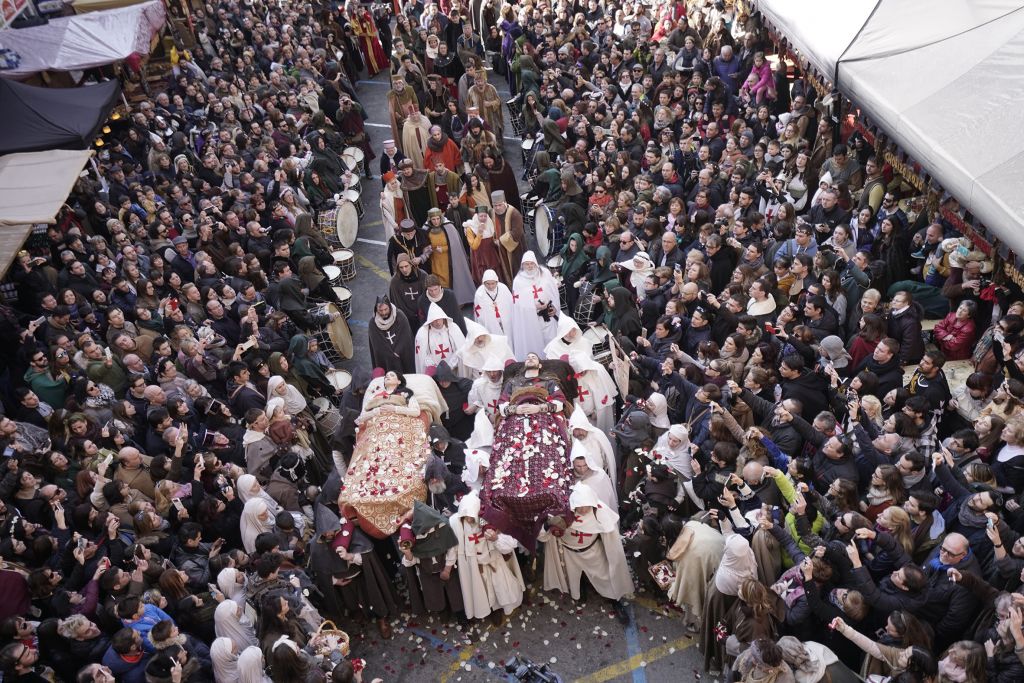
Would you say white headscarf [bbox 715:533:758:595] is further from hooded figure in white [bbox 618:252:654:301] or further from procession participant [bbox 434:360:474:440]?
hooded figure in white [bbox 618:252:654:301]

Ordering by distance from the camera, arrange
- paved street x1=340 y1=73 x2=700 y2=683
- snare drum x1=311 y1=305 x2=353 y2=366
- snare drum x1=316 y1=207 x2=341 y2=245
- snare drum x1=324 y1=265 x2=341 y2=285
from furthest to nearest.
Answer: snare drum x1=316 y1=207 x2=341 y2=245 < snare drum x1=324 y1=265 x2=341 y2=285 < snare drum x1=311 y1=305 x2=353 y2=366 < paved street x1=340 y1=73 x2=700 y2=683

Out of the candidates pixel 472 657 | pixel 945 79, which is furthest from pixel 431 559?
pixel 945 79

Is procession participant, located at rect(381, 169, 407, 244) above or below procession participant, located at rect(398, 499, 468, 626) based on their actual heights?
above

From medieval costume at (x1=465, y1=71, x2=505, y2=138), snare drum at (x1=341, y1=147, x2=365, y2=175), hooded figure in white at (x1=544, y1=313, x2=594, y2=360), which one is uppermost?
medieval costume at (x1=465, y1=71, x2=505, y2=138)

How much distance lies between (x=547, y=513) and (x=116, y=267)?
7.86 meters

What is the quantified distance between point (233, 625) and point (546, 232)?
793cm

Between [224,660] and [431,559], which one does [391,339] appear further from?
[224,660]

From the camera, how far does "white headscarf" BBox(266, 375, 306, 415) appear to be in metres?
9.53

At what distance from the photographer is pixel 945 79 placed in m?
9.46

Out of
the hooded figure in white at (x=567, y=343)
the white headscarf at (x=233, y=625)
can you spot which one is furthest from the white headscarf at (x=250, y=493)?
Answer: the hooded figure in white at (x=567, y=343)

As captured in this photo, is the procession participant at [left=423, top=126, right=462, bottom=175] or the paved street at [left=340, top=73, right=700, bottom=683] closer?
the paved street at [left=340, top=73, right=700, bottom=683]

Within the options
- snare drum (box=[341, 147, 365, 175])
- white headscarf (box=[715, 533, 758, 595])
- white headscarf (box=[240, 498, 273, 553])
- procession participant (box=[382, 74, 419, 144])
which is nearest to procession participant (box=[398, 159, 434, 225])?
procession participant (box=[382, 74, 419, 144])

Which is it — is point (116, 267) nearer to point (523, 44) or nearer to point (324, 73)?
point (324, 73)

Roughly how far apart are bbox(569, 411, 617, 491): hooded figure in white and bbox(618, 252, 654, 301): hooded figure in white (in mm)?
2417
